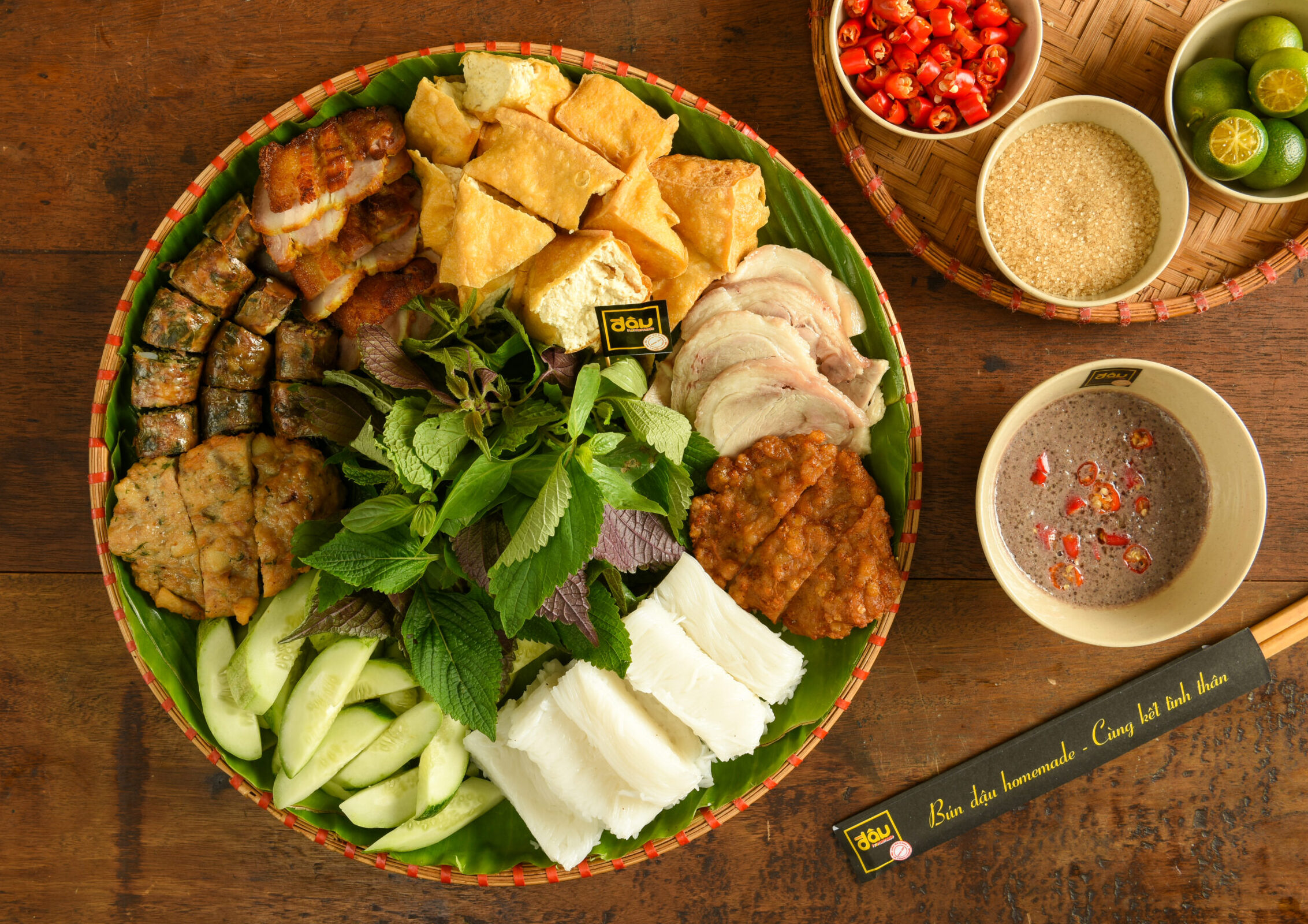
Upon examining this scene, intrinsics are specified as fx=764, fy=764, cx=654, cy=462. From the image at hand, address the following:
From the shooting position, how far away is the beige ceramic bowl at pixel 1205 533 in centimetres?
215

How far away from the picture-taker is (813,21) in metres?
2.37

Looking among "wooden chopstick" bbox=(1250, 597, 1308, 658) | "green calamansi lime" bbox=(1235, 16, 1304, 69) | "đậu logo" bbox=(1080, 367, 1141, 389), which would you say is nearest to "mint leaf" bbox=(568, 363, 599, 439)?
"đậu logo" bbox=(1080, 367, 1141, 389)

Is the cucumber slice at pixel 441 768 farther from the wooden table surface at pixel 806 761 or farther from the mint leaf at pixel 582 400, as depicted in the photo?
the mint leaf at pixel 582 400

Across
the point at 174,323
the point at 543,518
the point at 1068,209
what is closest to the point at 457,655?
the point at 543,518

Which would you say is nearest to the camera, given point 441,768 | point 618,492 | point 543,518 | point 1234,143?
point 543,518

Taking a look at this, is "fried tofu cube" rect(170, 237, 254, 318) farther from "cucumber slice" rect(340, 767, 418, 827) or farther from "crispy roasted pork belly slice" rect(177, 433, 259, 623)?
"cucumber slice" rect(340, 767, 418, 827)

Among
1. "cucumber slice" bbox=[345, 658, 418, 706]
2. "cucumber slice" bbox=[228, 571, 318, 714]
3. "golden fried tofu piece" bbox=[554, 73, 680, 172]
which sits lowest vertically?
"cucumber slice" bbox=[345, 658, 418, 706]

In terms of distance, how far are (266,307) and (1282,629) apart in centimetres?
340

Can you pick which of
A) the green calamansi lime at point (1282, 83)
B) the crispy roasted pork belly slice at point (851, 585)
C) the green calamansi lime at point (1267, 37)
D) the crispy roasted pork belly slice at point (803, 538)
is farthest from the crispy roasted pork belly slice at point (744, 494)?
the green calamansi lime at point (1267, 37)

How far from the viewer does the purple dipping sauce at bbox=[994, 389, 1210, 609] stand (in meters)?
2.28

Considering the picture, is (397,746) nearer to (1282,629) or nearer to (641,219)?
(641,219)

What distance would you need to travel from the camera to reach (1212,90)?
217 centimetres

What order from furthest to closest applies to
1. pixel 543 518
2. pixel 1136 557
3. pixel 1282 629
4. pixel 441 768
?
pixel 1282 629 < pixel 1136 557 < pixel 441 768 < pixel 543 518

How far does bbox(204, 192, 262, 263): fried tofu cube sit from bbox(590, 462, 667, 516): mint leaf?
1242mm
